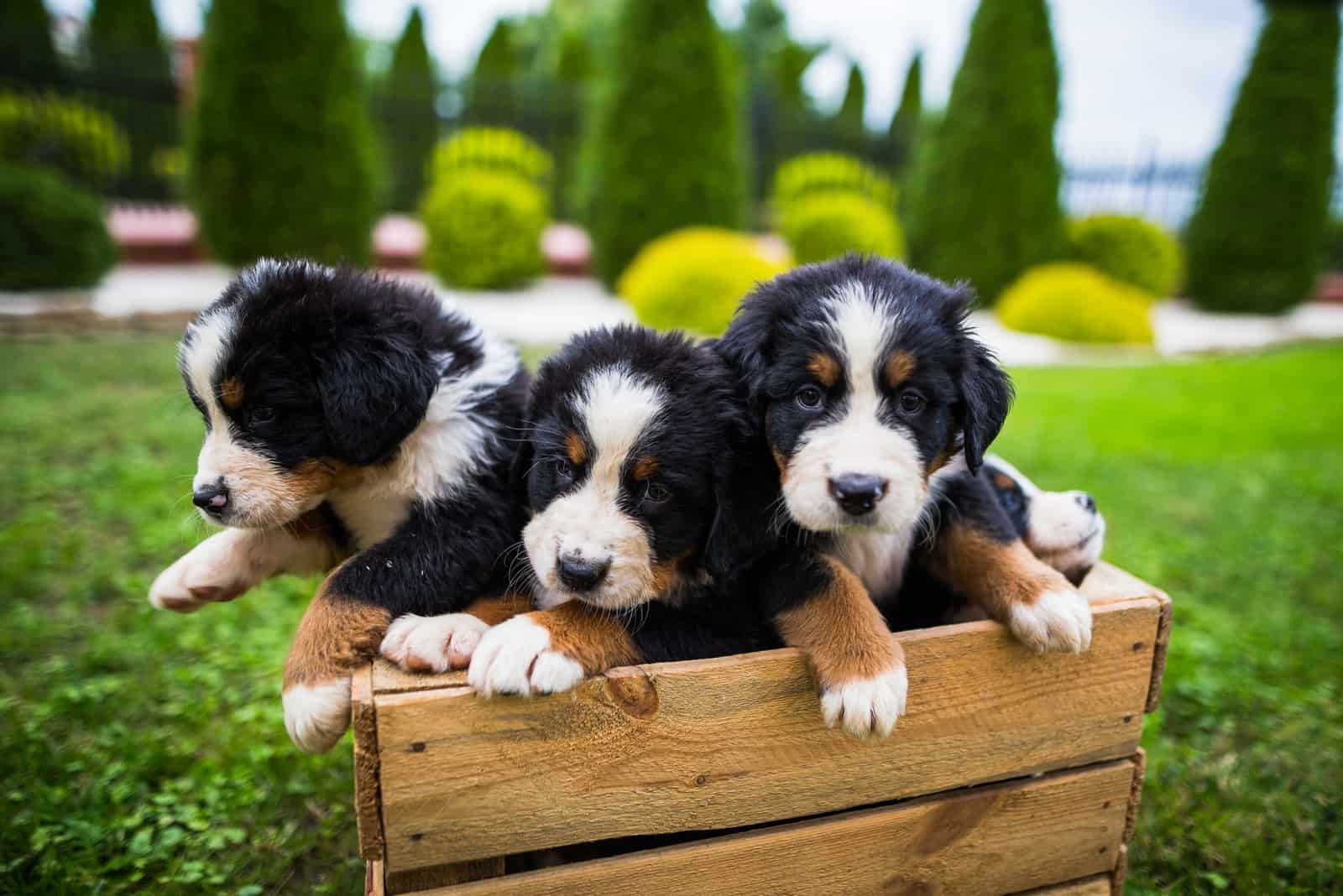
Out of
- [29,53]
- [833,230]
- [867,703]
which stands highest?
[29,53]

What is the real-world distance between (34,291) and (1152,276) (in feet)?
57.5

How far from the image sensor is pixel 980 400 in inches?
85.2

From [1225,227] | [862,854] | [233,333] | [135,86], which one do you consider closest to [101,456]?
[233,333]

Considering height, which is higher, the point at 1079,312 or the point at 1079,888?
the point at 1079,888

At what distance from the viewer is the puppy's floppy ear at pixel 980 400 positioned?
214cm

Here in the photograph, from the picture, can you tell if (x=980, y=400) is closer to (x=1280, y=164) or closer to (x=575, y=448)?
(x=575, y=448)

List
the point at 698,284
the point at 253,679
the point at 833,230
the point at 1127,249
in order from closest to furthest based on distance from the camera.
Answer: the point at 253,679 → the point at 698,284 → the point at 833,230 → the point at 1127,249

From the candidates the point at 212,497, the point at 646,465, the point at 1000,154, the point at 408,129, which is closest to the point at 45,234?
the point at 408,129

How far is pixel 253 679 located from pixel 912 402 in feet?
10.2

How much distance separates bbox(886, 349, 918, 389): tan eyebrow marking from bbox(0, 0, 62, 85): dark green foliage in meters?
16.7

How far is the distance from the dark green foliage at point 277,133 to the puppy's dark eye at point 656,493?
1191cm

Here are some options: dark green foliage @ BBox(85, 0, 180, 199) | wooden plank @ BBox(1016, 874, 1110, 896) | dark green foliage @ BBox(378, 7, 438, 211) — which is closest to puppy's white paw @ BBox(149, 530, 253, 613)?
wooden plank @ BBox(1016, 874, 1110, 896)

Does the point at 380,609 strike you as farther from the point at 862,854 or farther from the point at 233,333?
the point at 862,854

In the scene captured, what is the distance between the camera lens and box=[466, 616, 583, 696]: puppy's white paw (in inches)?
71.0
